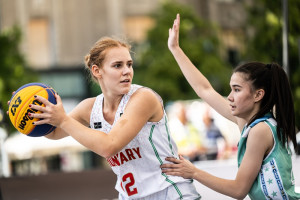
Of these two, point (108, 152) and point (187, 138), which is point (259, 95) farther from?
point (187, 138)

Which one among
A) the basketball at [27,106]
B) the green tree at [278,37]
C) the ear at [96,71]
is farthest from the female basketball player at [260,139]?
the green tree at [278,37]

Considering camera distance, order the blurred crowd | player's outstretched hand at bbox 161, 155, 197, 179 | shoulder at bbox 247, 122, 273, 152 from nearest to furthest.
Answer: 1. shoulder at bbox 247, 122, 273, 152
2. player's outstretched hand at bbox 161, 155, 197, 179
3. the blurred crowd

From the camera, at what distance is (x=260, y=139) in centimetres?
290

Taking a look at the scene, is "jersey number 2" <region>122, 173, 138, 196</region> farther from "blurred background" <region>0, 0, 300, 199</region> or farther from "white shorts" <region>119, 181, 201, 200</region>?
"blurred background" <region>0, 0, 300, 199</region>

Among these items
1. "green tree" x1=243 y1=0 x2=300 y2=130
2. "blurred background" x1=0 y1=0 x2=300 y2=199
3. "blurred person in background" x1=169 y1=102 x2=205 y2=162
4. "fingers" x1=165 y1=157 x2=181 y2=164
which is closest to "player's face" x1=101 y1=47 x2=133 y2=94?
"fingers" x1=165 y1=157 x2=181 y2=164

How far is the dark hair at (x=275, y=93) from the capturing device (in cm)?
300

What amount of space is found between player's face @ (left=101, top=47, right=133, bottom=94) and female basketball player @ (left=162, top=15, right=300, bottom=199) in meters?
0.46

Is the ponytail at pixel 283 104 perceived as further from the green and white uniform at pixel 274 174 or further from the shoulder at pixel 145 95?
the shoulder at pixel 145 95

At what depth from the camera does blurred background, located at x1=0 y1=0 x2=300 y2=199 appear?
1331cm

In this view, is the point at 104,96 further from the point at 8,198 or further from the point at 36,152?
the point at 36,152

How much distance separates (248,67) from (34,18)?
→ 20.3 metres

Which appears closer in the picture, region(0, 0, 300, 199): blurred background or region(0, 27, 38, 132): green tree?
region(0, 0, 300, 199): blurred background

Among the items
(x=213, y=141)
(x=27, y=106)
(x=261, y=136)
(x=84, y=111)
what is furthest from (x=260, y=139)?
(x=213, y=141)

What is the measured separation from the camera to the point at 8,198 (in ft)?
19.0
